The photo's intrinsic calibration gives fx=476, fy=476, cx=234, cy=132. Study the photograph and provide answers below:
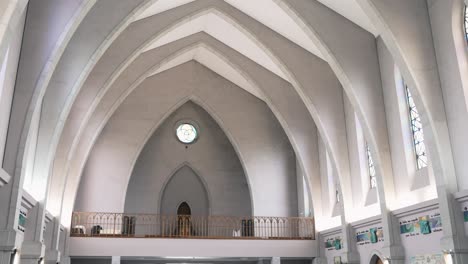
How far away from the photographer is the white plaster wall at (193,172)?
69.4 ft

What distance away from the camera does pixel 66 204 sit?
16.1m

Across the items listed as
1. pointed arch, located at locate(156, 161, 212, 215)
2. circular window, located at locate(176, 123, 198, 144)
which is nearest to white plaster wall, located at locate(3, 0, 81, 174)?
pointed arch, located at locate(156, 161, 212, 215)

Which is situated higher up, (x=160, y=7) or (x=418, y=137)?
(x=160, y=7)

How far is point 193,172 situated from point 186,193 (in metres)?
1.01

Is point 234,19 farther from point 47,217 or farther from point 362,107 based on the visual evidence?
point 47,217

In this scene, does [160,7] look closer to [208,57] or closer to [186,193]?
[208,57]

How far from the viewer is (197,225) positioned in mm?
20516

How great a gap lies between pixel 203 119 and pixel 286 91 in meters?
5.04

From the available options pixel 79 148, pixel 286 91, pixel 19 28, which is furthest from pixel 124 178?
pixel 19 28

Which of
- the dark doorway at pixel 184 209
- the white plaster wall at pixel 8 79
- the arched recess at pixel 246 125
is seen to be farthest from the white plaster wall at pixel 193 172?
the white plaster wall at pixel 8 79

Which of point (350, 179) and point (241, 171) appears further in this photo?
point (241, 171)

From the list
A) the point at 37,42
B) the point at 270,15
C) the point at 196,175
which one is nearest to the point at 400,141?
the point at 270,15

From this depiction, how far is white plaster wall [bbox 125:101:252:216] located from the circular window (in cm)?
21

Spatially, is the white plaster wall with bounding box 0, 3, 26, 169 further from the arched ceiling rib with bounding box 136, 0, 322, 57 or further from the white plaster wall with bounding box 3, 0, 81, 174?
the arched ceiling rib with bounding box 136, 0, 322, 57
